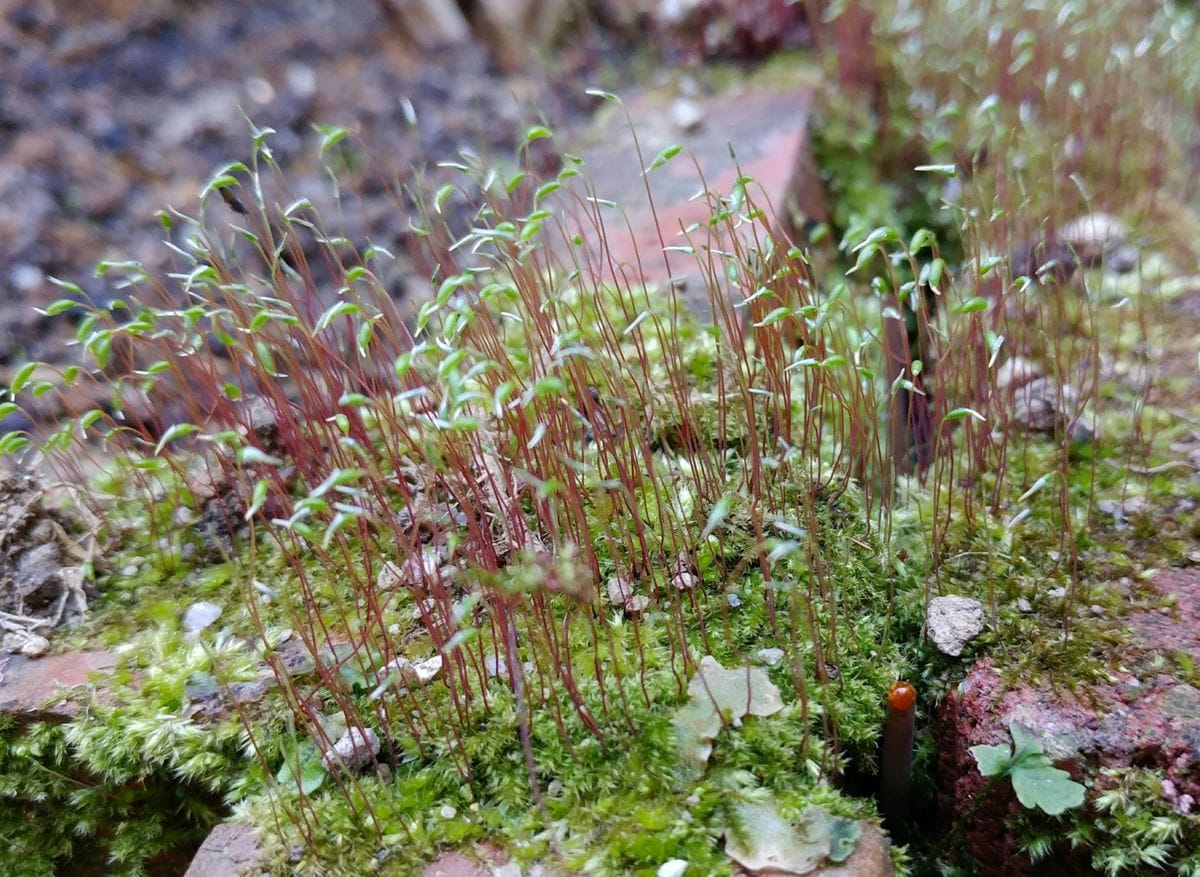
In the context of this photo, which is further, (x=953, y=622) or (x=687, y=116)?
(x=687, y=116)

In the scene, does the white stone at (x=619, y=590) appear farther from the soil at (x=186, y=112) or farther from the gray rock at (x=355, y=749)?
the soil at (x=186, y=112)

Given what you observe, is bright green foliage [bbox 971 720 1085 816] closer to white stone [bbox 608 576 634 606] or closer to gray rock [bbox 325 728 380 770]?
white stone [bbox 608 576 634 606]

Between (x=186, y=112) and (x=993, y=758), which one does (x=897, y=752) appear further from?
(x=186, y=112)

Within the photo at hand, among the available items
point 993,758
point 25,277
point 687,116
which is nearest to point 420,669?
point 993,758

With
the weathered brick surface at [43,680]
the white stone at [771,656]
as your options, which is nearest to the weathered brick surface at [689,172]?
the white stone at [771,656]

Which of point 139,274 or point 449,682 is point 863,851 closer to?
point 449,682

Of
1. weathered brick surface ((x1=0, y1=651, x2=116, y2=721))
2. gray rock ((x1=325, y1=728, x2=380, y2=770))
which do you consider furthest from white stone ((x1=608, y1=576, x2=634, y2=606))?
weathered brick surface ((x1=0, y1=651, x2=116, y2=721))
